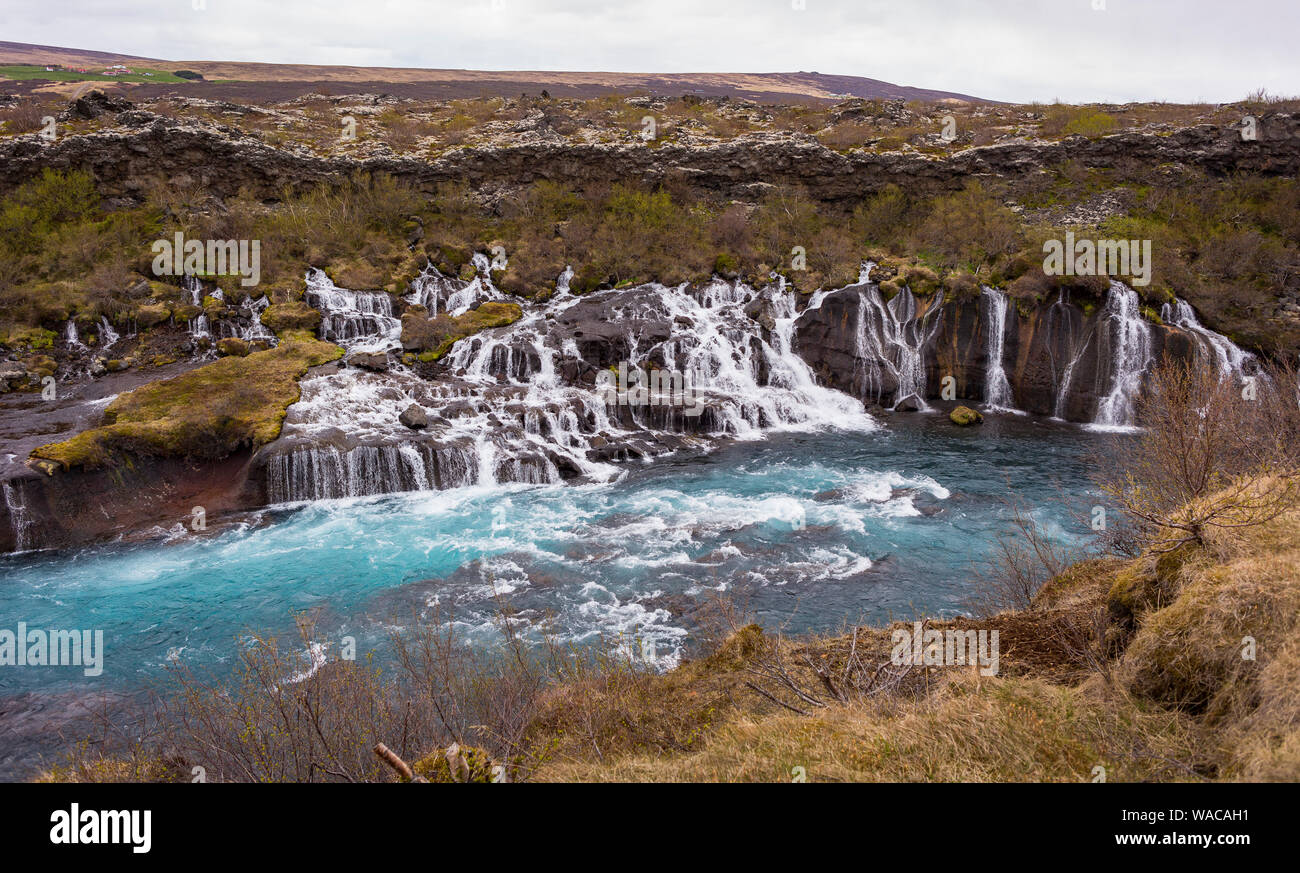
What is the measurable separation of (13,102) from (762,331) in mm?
50924

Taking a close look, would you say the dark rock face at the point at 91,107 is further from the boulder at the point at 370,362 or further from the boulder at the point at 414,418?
the boulder at the point at 414,418

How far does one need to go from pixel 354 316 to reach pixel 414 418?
390 inches

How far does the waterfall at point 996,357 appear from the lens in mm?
27547

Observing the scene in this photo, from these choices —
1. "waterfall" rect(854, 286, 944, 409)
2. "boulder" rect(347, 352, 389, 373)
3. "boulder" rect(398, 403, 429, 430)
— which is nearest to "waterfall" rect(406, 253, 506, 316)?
"boulder" rect(347, 352, 389, 373)

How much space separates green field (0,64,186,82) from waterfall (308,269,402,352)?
54.7 meters

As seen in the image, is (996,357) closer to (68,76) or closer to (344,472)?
(344,472)

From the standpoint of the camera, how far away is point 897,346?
1134 inches

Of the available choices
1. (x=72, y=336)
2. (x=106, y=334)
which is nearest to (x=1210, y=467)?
(x=106, y=334)

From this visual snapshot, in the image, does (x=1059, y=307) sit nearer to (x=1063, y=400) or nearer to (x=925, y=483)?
(x=1063, y=400)

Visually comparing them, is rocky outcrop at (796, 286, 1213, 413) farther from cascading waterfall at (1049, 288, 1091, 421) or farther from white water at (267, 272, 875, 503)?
white water at (267, 272, 875, 503)

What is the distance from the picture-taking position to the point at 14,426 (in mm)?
20203

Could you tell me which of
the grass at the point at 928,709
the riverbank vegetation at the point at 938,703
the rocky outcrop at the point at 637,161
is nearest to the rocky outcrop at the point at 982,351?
the rocky outcrop at the point at 637,161

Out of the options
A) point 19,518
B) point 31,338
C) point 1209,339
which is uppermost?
point 1209,339

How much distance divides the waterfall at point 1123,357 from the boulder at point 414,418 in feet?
81.9
